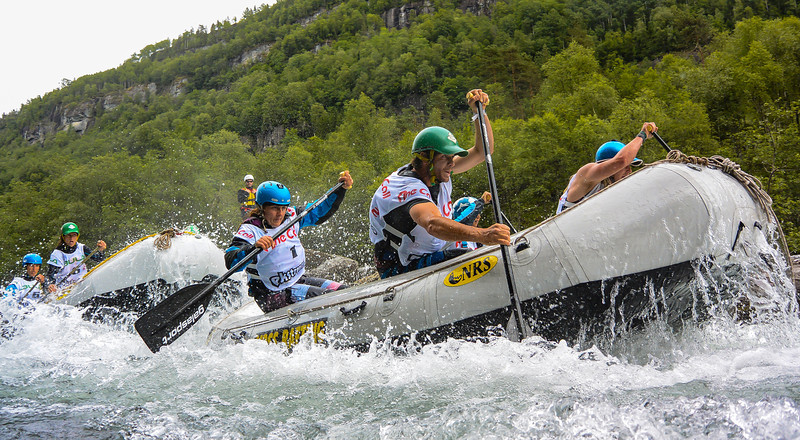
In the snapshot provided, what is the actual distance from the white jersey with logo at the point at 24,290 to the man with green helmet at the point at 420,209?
28.2 ft

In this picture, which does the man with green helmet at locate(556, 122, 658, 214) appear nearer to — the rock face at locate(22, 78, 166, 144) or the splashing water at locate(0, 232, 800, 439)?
the splashing water at locate(0, 232, 800, 439)

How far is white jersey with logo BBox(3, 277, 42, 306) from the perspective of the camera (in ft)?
33.4

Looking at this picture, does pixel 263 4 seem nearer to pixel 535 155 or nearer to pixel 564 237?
pixel 535 155

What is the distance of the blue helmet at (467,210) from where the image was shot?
5.38m

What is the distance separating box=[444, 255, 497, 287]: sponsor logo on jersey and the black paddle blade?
3103 mm

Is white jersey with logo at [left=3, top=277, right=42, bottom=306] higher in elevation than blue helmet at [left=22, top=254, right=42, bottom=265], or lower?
lower

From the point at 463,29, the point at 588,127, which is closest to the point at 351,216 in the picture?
the point at 588,127

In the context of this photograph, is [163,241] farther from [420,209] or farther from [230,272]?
[420,209]

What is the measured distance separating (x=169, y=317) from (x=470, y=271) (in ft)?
11.2

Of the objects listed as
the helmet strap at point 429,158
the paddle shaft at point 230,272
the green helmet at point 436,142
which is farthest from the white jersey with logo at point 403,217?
the paddle shaft at point 230,272

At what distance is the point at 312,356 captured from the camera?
460 centimetres

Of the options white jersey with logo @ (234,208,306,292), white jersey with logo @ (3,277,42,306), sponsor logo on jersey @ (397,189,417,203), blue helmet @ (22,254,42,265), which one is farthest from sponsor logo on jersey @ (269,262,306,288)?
blue helmet @ (22,254,42,265)

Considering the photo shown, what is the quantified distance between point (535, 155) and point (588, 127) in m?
2.74

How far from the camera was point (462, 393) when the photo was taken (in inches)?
140
